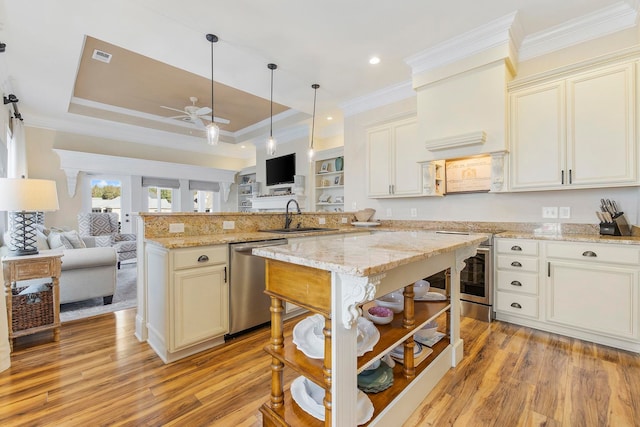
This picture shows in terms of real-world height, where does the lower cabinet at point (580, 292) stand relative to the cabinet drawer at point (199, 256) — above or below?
below

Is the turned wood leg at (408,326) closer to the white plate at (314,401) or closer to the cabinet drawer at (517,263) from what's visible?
the white plate at (314,401)

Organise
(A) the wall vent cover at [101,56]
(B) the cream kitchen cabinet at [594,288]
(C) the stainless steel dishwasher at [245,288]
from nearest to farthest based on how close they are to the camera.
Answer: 1. (B) the cream kitchen cabinet at [594,288]
2. (C) the stainless steel dishwasher at [245,288]
3. (A) the wall vent cover at [101,56]

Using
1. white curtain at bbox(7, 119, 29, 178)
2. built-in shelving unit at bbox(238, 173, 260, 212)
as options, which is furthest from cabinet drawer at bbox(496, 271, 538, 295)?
built-in shelving unit at bbox(238, 173, 260, 212)

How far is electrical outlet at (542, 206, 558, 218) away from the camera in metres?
2.93

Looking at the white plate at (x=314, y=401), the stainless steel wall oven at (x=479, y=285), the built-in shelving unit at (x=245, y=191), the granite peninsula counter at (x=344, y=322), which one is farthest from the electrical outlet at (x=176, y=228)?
the built-in shelving unit at (x=245, y=191)

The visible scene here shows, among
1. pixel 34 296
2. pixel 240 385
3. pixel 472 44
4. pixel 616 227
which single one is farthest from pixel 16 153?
pixel 616 227

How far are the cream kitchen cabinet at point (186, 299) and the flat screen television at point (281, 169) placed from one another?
442 cm

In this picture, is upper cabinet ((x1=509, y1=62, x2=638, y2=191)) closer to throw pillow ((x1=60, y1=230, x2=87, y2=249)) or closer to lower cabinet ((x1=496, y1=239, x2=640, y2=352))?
lower cabinet ((x1=496, y1=239, x2=640, y2=352))

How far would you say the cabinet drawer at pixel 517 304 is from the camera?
2652 mm

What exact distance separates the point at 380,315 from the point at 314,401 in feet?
1.80

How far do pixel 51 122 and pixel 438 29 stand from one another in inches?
276

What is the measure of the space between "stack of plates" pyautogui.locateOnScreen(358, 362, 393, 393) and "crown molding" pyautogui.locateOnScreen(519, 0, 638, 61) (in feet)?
11.4

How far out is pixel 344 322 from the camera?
1.08 metres

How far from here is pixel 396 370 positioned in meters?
1.66
